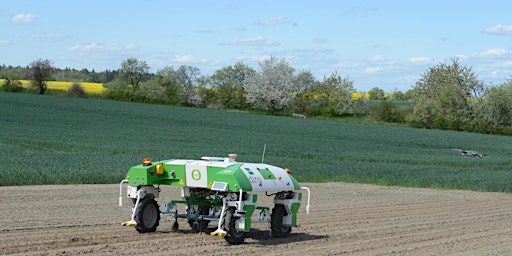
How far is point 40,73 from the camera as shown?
94.3m

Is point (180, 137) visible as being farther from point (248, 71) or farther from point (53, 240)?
point (248, 71)

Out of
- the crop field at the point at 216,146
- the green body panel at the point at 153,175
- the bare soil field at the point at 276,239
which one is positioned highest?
the green body panel at the point at 153,175

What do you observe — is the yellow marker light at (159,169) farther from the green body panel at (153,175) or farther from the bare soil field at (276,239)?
the bare soil field at (276,239)

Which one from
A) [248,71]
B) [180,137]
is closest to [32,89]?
[248,71]

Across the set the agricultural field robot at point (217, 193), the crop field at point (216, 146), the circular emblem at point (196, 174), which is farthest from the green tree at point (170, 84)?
the circular emblem at point (196, 174)

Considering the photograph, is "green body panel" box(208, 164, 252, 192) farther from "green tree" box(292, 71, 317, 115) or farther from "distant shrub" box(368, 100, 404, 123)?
"green tree" box(292, 71, 317, 115)

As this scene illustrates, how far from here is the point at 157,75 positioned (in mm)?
104250

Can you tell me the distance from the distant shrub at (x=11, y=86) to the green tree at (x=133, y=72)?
13.7m

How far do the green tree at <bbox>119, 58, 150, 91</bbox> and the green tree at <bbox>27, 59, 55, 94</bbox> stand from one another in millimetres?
10941

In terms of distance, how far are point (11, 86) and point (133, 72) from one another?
56.0 ft

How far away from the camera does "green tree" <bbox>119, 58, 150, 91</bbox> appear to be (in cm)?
10369

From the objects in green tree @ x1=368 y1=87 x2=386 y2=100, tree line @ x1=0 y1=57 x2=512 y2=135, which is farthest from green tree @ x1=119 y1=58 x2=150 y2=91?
green tree @ x1=368 y1=87 x2=386 y2=100

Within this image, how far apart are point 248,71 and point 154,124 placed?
160 feet

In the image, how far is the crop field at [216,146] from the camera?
99.5 ft
